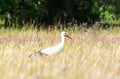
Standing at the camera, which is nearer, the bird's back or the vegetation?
the bird's back

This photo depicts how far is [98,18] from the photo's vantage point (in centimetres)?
2208

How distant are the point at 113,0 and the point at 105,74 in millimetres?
15651

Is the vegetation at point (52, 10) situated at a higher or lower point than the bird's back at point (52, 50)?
lower

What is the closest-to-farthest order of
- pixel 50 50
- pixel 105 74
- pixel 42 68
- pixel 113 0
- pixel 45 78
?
1. pixel 45 78
2. pixel 105 74
3. pixel 42 68
4. pixel 50 50
5. pixel 113 0

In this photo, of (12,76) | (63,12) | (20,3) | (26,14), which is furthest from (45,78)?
A: (20,3)

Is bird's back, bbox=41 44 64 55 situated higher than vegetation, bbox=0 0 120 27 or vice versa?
bird's back, bbox=41 44 64 55

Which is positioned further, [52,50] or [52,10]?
[52,10]

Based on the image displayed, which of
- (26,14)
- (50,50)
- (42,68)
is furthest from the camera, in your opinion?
(26,14)

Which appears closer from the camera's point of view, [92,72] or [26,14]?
[92,72]

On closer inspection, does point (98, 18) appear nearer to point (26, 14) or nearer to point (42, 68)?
point (26, 14)

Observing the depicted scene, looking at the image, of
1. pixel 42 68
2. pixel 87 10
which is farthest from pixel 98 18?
pixel 42 68

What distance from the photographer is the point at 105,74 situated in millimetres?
4387

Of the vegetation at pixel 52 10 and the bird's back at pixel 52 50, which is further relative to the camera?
the vegetation at pixel 52 10

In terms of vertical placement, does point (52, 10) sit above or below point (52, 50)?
below
